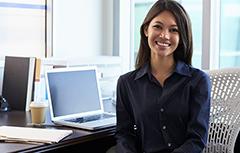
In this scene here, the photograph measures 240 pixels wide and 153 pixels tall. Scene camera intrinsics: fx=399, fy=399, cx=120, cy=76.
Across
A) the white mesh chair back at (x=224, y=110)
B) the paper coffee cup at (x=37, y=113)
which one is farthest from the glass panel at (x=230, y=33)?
the paper coffee cup at (x=37, y=113)

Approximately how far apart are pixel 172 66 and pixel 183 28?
0.18 m

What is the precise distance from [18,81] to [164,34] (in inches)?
39.5

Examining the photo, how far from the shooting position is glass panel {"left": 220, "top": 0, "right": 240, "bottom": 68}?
8.59 feet

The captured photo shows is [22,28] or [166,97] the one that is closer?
[166,97]

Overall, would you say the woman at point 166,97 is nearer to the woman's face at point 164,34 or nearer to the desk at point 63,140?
the woman's face at point 164,34

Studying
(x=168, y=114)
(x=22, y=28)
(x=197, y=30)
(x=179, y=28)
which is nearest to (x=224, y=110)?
(x=168, y=114)

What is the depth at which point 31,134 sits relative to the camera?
1694mm

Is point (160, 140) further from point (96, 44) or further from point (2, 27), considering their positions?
point (96, 44)

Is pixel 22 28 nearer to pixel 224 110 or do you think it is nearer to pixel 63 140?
pixel 63 140

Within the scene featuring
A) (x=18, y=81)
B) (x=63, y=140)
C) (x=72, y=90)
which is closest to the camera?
(x=63, y=140)

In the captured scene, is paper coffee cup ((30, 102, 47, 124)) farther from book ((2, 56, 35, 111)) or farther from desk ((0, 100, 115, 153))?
book ((2, 56, 35, 111))

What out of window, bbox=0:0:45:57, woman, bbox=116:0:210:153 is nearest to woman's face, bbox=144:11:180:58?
woman, bbox=116:0:210:153

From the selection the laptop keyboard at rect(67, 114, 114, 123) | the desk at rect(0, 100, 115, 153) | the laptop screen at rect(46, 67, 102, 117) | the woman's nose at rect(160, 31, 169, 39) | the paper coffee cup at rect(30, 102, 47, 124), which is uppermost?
the woman's nose at rect(160, 31, 169, 39)

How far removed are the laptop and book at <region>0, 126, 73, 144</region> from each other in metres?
0.16
